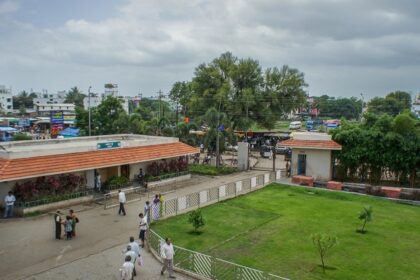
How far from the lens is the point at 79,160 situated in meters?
24.6

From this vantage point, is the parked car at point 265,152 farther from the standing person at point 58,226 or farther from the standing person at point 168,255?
the standing person at point 168,255

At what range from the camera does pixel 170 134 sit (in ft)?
141

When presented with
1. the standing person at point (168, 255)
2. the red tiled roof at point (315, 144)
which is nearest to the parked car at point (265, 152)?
the red tiled roof at point (315, 144)

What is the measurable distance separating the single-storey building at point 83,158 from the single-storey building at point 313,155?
28.5 feet

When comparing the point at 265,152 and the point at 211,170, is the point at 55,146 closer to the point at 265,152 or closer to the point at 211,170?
the point at 211,170

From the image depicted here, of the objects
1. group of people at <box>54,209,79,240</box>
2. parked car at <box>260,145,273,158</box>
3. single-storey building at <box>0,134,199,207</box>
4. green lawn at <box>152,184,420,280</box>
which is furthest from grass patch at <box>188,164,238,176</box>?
group of people at <box>54,209,79,240</box>

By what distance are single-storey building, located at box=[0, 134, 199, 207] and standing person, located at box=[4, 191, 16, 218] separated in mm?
842

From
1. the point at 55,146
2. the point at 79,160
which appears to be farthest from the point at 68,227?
the point at 55,146

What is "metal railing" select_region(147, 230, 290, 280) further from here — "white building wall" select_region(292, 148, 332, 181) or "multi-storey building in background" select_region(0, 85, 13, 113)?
"multi-storey building in background" select_region(0, 85, 13, 113)

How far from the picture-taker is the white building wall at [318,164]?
32.0m

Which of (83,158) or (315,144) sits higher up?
(315,144)

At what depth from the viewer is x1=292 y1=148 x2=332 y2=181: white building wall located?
32.0 metres

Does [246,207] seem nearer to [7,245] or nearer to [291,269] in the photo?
[291,269]

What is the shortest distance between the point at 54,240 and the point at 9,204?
487cm
